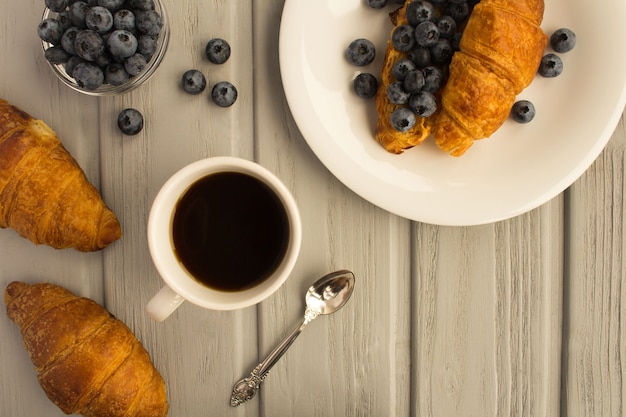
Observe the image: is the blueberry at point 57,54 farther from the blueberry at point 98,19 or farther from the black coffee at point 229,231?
the black coffee at point 229,231

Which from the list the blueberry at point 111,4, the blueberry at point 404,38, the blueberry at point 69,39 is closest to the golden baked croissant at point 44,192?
the blueberry at point 69,39

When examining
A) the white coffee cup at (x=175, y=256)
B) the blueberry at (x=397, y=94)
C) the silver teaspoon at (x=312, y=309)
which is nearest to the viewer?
the white coffee cup at (x=175, y=256)

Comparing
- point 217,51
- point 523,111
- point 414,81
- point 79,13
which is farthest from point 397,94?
point 79,13

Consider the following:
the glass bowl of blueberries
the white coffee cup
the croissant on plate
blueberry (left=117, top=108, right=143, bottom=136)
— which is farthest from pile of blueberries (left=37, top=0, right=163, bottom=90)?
the croissant on plate

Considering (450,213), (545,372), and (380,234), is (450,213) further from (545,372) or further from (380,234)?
(545,372)

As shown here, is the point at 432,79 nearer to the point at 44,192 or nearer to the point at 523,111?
the point at 523,111

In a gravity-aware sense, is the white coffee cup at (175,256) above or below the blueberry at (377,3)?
below

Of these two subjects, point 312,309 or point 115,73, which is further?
point 312,309


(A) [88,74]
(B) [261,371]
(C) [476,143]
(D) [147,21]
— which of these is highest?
(D) [147,21]
